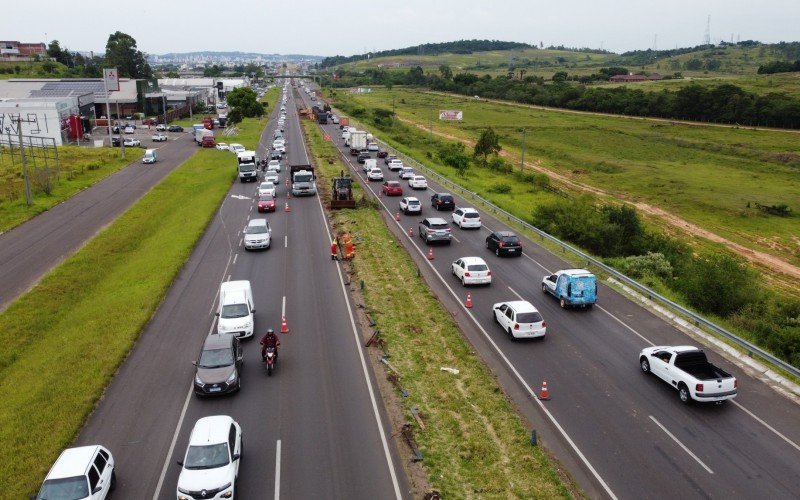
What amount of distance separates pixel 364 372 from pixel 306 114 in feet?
412

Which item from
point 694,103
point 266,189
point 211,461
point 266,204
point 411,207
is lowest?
point 211,461

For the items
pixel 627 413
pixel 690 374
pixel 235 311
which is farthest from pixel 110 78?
pixel 690 374

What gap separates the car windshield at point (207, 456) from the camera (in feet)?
49.4

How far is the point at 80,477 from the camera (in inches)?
559

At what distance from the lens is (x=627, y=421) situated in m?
19.0

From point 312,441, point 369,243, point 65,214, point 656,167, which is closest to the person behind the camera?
point 312,441

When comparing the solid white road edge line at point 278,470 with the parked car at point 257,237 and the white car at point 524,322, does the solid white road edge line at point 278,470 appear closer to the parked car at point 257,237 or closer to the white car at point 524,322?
the white car at point 524,322

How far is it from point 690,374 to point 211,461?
15.5 meters

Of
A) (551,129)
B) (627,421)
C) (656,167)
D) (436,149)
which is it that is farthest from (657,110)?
(627,421)

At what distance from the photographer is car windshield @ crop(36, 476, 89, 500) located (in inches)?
549

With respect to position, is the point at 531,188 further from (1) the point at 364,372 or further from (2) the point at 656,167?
(1) the point at 364,372

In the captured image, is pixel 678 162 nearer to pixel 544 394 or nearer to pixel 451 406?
pixel 544 394

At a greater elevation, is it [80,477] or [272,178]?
[272,178]

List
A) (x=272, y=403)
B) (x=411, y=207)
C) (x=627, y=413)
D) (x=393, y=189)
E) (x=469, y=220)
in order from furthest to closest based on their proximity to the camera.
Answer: (x=393, y=189)
(x=411, y=207)
(x=469, y=220)
(x=272, y=403)
(x=627, y=413)
